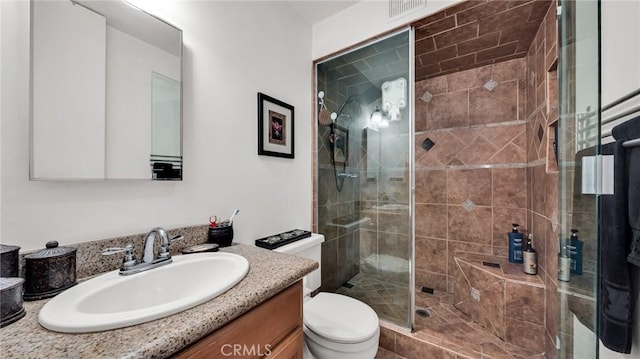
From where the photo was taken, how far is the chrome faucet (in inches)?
30.6

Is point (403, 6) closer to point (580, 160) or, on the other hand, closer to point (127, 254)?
point (580, 160)

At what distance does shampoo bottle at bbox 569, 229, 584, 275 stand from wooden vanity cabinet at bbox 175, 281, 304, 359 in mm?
869

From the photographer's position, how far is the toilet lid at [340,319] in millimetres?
1124

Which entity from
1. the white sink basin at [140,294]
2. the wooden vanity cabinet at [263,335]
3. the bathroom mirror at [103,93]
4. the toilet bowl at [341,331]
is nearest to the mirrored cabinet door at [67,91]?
the bathroom mirror at [103,93]

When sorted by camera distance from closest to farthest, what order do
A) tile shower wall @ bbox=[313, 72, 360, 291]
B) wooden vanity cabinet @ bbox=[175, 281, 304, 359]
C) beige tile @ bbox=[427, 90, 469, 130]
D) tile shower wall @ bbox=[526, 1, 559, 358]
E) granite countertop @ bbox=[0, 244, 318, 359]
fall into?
granite countertop @ bbox=[0, 244, 318, 359], wooden vanity cabinet @ bbox=[175, 281, 304, 359], tile shower wall @ bbox=[526, 1, 559, 358], tile shower wall @ bbox=[313, 72, 360, 291], beige tile @ bbox=[427, 90, 469, 130]

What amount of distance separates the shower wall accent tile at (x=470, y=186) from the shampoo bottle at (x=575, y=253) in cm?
158

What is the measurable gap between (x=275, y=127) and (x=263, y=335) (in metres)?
1.21

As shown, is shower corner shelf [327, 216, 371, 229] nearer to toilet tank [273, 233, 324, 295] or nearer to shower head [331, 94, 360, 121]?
toilet tank [273, 233, 324, 295]

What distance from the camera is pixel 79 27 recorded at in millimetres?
794

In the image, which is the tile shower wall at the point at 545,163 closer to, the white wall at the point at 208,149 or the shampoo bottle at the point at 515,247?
the shampoo bottle at the point at 515,247

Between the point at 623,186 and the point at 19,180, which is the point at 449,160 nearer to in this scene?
the point at 623,186

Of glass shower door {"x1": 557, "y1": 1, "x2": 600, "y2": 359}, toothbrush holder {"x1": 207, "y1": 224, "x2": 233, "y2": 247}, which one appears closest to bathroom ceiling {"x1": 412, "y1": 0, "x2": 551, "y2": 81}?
glass shower door {"x1": 557, "y1": 1, "x2": 600, "y2": 359}

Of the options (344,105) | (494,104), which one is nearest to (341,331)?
(344,105)

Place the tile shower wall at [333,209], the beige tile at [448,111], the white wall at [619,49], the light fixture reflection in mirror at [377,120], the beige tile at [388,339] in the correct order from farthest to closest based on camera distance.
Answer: the beige tile at [448,111] → the tile shower wall at [333,209] → the light fixture reflection in mirror at [377,120] → the beige tile at [388,339] → the white wall at [619,49]
